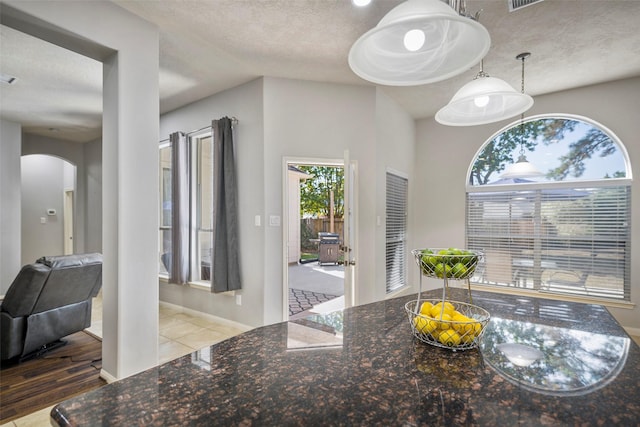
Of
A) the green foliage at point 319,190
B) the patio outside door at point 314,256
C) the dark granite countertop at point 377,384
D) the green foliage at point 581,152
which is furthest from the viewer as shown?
the green foliage at point 319,190

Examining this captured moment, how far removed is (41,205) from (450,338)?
8756 mm

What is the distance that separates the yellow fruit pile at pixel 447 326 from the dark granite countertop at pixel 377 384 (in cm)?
4

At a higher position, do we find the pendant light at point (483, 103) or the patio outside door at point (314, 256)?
the pendant light at point (483, 103)

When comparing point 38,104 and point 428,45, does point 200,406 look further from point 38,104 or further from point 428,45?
point 38,104

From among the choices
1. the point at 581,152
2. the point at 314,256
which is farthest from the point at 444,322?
the point at 314,256

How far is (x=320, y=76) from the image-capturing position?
134 inches

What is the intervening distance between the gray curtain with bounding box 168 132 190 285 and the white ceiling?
0.67 meters

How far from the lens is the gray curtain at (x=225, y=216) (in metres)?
3.55

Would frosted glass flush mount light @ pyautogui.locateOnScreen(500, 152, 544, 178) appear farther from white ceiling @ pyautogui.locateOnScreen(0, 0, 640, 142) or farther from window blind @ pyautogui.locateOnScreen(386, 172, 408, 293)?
window blind @ pyautogui.locateOnScreen(386, 172, 408, 293)

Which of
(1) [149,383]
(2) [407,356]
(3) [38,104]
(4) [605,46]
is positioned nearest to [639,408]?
(2) [407,356]

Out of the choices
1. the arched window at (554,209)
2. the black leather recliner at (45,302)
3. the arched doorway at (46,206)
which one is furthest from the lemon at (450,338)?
the arched doorway at (46,206)

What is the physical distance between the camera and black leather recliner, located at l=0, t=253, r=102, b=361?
2652 mm

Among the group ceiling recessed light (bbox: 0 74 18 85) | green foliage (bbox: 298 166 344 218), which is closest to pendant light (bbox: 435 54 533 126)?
ceiling recessed light (bbox: 0 74 18 85)

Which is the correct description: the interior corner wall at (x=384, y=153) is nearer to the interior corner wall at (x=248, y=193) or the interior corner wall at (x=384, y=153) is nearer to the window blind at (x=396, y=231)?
the window blind at (x=396, y=231)
